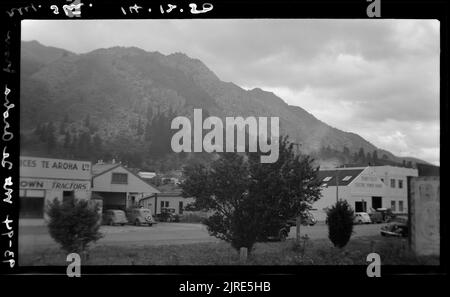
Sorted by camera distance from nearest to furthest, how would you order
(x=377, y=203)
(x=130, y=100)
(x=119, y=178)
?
(x=119, y=178), (x=377, y=203), (x=130, y=100)

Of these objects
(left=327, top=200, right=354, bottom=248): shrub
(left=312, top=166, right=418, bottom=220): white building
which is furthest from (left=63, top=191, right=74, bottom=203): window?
(left=327, top=200, right=354, bottom=248): shrub

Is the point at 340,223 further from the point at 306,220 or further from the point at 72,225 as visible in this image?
the point at 72,225

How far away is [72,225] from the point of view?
17.8ft

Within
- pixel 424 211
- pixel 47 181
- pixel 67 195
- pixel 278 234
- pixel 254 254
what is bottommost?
pixel 254 254

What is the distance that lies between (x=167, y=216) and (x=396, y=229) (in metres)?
2.56

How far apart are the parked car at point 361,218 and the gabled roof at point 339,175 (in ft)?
1.22

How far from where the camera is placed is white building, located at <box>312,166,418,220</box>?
224 inches

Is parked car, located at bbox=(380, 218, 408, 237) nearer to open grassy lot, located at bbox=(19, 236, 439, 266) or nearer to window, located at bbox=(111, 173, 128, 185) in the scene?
open grassy lot, located at bbox=(19, 236, 439, 266)

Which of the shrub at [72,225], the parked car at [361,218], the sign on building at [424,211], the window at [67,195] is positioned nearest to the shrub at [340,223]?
the parked car at [361,218]

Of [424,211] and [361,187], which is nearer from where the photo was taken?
[424,211]

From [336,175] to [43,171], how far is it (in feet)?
10.7

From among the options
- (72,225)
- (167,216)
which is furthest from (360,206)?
(72,225)

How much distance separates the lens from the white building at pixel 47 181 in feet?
17.6
